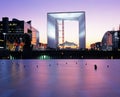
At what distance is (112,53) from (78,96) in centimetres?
17021

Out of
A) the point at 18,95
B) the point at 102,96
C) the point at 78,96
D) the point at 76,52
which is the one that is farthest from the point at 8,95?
the point at 76,52

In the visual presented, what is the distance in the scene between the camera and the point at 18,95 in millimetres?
26438

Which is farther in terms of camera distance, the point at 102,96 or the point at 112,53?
the point at 112,53

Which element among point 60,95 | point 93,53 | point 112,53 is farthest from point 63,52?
point 60,95

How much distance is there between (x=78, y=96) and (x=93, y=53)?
16407 cm

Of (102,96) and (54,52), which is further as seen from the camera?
(54,52)

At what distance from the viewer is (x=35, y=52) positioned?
198 meters

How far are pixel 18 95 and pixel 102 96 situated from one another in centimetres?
703

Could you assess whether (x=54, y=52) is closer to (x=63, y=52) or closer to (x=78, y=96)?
(x=63, y=52)

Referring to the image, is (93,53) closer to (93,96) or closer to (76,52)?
(76,52)

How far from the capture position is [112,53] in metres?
194

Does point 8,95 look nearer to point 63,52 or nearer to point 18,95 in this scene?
point 18,95

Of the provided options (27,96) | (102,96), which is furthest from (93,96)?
(27,96)

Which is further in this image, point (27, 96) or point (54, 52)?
point (54, 52)
